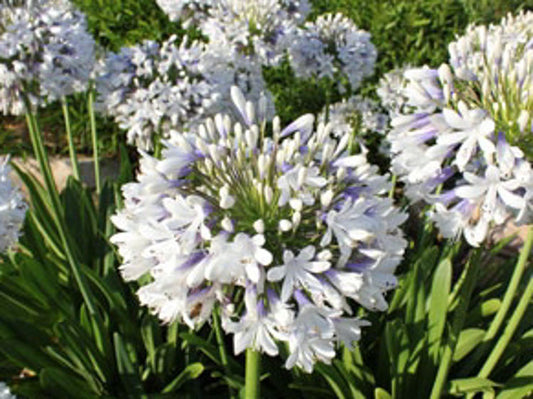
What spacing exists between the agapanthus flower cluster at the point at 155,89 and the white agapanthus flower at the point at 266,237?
120 centimetres

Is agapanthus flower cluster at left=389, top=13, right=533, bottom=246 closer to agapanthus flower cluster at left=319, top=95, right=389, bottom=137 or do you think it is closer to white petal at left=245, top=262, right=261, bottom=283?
white petal at left=245, top=262, right=261, bottom=283

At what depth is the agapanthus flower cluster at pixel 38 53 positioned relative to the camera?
245 cm

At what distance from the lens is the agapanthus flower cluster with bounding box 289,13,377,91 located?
3953 mm

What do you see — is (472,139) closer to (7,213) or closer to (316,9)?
(7,213)

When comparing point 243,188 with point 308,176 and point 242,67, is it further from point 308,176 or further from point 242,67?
point 242,67

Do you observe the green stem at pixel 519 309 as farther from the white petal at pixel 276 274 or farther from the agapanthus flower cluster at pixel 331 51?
the agapanthus flower cluster at pixel 331 51

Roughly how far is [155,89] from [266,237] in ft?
5.16

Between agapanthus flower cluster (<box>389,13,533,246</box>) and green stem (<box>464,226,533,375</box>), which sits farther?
green stem (<box>464,226,533,375</box>)

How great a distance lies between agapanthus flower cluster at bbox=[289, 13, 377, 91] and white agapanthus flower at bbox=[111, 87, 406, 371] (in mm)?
2347

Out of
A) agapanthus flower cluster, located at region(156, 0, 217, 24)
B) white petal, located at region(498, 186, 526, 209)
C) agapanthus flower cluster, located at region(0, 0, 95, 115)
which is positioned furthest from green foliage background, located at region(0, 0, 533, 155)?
Result: white petal, located at region(498, 186, 526, 209)

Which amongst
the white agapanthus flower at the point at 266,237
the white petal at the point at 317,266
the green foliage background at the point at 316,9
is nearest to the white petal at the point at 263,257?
the white agapanthus flower at the point at 266,237

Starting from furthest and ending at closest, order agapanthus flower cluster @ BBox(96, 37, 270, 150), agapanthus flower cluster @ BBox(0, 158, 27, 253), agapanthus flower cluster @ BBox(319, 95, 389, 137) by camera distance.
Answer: agapanthus flower cluster @ BBox(319, 95, 389, 137), agapanthus flower cluster @ BBox(96, 37, 270, 150), agapanthus flower cluster @ BBox(0, 158, 27, 253)

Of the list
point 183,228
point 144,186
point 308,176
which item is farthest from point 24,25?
point 308,176

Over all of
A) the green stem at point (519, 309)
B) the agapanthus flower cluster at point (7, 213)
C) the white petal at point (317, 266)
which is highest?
the agapanthus flower cluster at point (7, 213)
